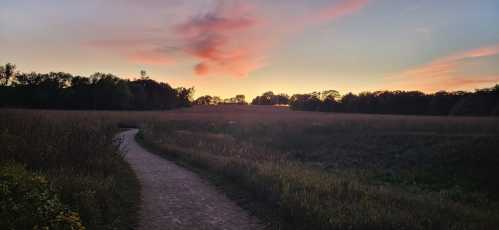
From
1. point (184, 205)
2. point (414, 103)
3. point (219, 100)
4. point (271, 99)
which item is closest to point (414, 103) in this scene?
point (414, 103)

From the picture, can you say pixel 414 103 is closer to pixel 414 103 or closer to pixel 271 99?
pixel 414 103

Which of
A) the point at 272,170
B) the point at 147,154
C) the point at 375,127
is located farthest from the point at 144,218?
the point at 375,127

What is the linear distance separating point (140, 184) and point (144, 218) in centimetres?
359

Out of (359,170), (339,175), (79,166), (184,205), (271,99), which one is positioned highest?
(271,99)

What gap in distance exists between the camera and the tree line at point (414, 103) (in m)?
69.8

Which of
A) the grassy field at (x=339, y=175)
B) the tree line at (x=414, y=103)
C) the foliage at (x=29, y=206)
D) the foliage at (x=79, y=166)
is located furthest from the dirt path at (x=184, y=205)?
the tree line at (x=414, y=103)

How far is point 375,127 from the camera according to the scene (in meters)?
37.9

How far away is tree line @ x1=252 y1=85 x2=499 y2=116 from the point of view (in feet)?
229

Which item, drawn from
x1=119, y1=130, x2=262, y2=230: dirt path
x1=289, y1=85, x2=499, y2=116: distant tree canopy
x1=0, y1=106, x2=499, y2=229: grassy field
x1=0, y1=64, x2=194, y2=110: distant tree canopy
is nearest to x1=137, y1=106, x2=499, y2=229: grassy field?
x1=0, y1=106, x2=499, y2=229: grassy field

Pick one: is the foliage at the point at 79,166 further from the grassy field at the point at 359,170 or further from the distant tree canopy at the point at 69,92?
the distant tree canopy at the point at 69,92

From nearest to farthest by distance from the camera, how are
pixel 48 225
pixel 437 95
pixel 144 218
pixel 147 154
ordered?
pixel 48 225 < pixel 144 218 < pixel 147 154 < pixel 437 95

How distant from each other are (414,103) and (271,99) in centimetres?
7888

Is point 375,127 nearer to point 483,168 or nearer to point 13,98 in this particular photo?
point 483,168

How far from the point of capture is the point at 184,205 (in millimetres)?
9320
